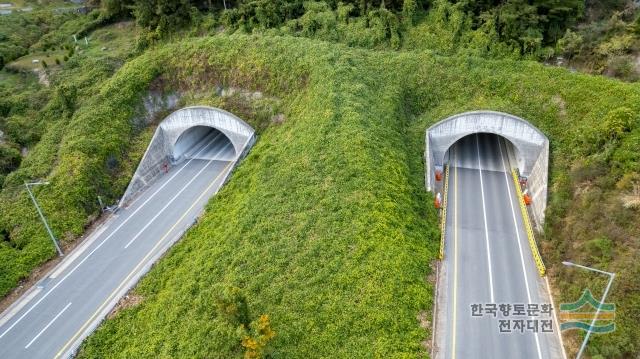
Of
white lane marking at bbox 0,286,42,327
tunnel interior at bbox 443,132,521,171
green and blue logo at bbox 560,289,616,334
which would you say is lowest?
green and blue logo at bbox 560,289,616,334

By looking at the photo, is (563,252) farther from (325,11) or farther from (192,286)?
(325,11)

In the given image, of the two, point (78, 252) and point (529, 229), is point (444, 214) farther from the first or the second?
point (78, 252)

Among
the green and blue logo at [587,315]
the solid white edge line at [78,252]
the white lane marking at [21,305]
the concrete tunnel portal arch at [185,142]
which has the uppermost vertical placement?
the concrete tunnel portal arch at [185,142]

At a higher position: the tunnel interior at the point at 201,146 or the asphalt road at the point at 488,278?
the tunnel interior at the point at 201,146

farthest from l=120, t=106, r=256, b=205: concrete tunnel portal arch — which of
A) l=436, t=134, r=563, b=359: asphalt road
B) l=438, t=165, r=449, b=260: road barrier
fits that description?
l=436, t=134, r=563, b=359: asphalt road

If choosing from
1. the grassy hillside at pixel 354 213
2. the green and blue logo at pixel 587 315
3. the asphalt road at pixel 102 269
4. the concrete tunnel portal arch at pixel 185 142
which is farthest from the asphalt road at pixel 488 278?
the concrete tunnel portal arch at pixel 185 142

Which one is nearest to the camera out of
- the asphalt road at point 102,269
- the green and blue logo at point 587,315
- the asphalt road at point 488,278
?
the green and blue logo at point 587,315

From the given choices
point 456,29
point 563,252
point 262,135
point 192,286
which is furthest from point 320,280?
point 456,29

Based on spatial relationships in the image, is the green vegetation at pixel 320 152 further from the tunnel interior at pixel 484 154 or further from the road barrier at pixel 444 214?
the tunnel interior at pixel 484 154

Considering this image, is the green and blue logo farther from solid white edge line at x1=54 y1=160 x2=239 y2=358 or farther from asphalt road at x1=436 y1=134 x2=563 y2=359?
solid white edge line at x1=54 y1=160 x2=239 y2=358
